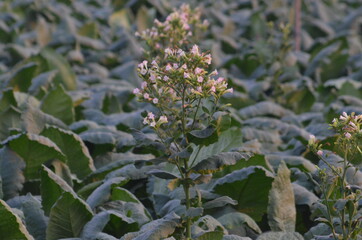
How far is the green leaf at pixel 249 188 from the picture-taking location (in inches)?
131

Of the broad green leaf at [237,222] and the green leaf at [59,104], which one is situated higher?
the green leaf at [59,104]

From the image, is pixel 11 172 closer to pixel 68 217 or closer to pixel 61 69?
pixel 68 217

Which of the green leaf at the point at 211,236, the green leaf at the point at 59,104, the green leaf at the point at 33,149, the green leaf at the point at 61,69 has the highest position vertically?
the green leaf at the point at 61,69

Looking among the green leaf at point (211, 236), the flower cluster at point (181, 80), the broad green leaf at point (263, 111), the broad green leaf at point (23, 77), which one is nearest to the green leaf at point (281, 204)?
the green leaf at point (211, 236)

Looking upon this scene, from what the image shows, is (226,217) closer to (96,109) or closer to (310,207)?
(310,207)

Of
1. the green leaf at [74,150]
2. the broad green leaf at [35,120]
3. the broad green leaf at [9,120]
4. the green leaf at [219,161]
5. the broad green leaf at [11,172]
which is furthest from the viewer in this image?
the broad green leaf at [9,120]

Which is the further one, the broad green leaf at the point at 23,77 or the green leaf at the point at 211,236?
the broad green leaf at the point at 23,77

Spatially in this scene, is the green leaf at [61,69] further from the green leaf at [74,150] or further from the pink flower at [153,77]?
the pink flower at [153,77]

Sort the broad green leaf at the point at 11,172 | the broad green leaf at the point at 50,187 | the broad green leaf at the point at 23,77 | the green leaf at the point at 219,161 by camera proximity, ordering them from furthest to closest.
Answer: the broad green leaf at the point at 23,77 → the broad green leaf at the point at 11,172 → the broad green leaf at the point at 50,187 → the green leaf at the point at 219,161

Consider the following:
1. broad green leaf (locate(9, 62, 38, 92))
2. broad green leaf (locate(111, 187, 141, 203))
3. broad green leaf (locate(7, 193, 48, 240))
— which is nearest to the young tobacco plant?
broad green leaf (locate(111, 187, 141, 203))

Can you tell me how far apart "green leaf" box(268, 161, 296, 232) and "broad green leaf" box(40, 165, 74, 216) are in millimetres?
878

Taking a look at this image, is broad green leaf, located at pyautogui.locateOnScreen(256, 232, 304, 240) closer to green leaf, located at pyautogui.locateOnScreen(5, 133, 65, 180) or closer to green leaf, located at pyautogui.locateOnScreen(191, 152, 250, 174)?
green leaf, located at pyautogui.locateOnScreen(191, 152, 250, 174)

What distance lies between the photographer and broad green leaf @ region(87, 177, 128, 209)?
330 centimetres

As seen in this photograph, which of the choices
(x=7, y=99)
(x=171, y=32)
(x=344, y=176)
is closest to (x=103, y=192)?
(x=344, y=176)
